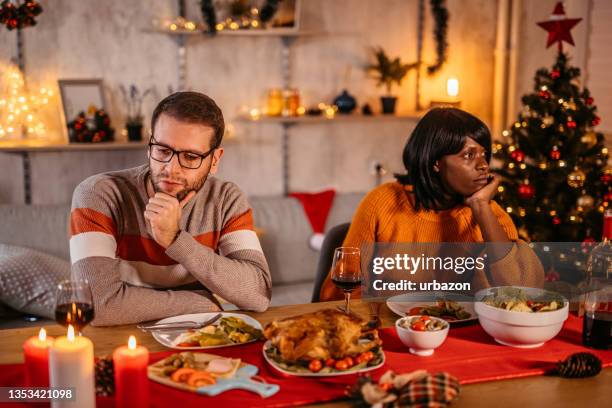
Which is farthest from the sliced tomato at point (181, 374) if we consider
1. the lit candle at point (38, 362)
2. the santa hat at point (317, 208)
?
the santa hat at point (317, 208)

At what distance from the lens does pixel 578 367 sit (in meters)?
1.42

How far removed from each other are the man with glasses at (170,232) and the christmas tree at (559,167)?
2032 mm

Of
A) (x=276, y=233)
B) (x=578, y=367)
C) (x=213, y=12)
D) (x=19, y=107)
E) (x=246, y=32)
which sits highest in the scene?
(x=213, y=12)

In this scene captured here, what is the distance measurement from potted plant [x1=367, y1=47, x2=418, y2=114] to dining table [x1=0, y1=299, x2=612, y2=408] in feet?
9.82

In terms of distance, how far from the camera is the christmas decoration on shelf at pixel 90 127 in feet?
12.5

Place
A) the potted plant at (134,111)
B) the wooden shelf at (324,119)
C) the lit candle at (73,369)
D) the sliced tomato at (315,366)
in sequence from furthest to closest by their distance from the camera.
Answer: the wooden shelf at (324,119) → the potted plant at (134,111) → the sliced tomato at (315,366) → the lit candle at (73,369)

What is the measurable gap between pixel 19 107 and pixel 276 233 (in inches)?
60.1

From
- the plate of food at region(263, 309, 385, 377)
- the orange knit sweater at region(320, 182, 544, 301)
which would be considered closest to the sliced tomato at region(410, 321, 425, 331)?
the plate of food at region(263, 309, 385, 377)

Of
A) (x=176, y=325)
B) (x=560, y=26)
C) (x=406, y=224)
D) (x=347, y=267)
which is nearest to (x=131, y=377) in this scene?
(x=176, y=325)

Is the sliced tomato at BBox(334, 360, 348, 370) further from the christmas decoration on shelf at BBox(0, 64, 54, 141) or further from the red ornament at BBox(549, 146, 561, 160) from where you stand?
the christmas decoration on shelf at BBox(0, 64, 54, 141)

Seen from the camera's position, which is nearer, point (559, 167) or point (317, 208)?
point (559, 167)

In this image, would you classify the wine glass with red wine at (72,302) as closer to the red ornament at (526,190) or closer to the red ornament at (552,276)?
the red ornament at (526,190)

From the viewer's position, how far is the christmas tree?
11.7 ft

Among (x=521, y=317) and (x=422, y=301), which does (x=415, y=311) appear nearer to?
(x=422, y=301)
